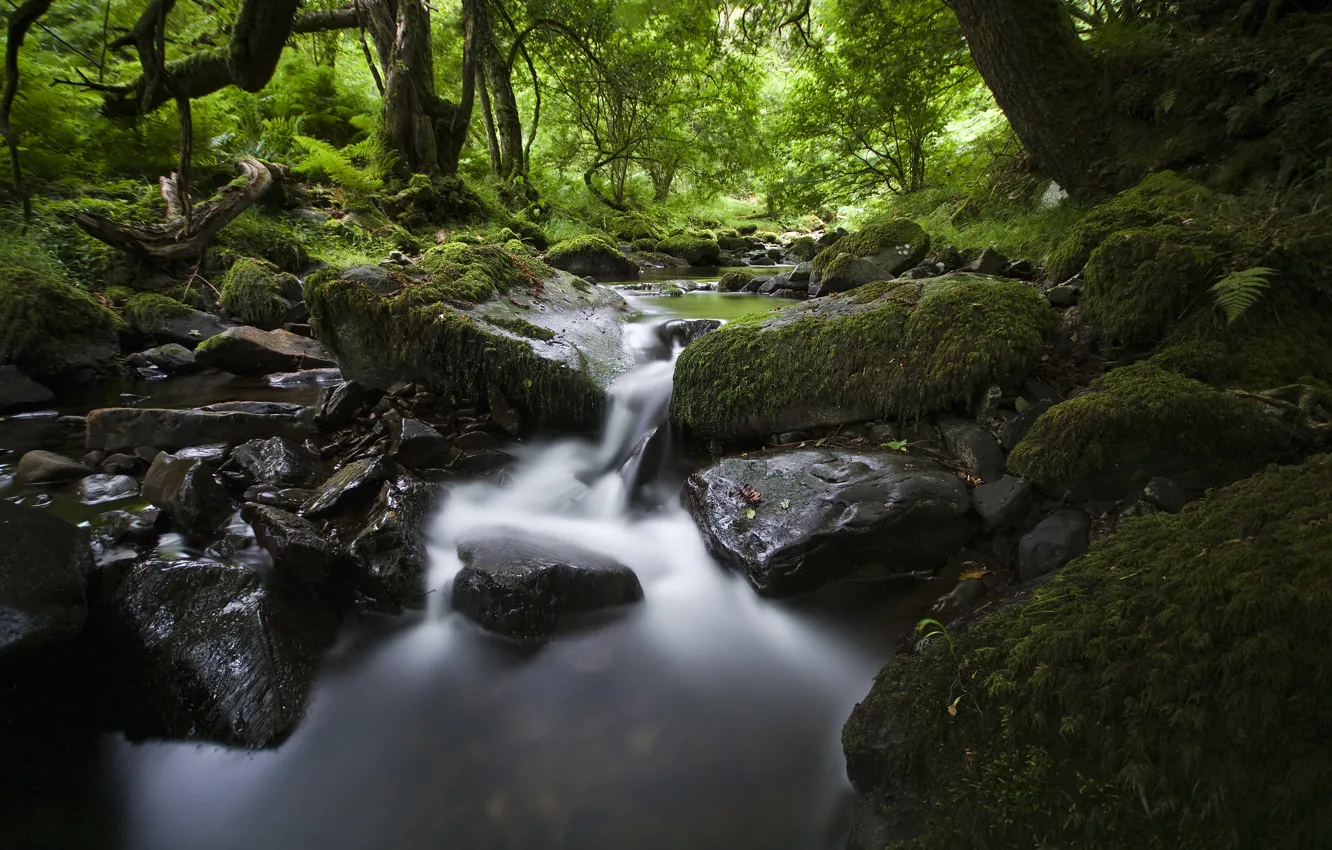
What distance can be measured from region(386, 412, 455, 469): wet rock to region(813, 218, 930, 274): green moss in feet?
15.2

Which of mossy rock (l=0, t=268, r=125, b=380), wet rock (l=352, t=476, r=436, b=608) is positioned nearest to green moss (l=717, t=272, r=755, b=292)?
wet rock (l=352, t=476, r=436, b=608)

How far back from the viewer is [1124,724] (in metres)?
1.36

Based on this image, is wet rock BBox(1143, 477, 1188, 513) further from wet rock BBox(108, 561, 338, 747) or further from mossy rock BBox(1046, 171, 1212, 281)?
wet rock BBox(108, 561, 338, 747)

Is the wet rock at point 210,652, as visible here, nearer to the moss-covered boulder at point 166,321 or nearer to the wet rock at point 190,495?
the wet rock at point 190,495

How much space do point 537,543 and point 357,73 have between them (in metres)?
14.3

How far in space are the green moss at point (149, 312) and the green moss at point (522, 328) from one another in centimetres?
450

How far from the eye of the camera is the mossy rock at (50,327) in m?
5.19

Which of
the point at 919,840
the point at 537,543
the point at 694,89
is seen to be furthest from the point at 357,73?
the point at 919,840

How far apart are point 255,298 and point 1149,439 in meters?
8.28

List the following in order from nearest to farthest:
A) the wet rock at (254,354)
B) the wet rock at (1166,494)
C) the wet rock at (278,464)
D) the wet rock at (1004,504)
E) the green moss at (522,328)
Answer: the wet rock at (1166,494)
the wet rock at (1004,504)
the wet rock at (278,464)
the green moss at (522,328)
the wet rock at (254,354)

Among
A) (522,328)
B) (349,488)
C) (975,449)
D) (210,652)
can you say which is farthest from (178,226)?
(975,449)

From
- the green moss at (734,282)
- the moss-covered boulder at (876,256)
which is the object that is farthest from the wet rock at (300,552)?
the green moss at (734,282)

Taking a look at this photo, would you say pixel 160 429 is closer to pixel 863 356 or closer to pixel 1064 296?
pixel 863 356

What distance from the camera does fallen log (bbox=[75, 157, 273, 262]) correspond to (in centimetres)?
642
